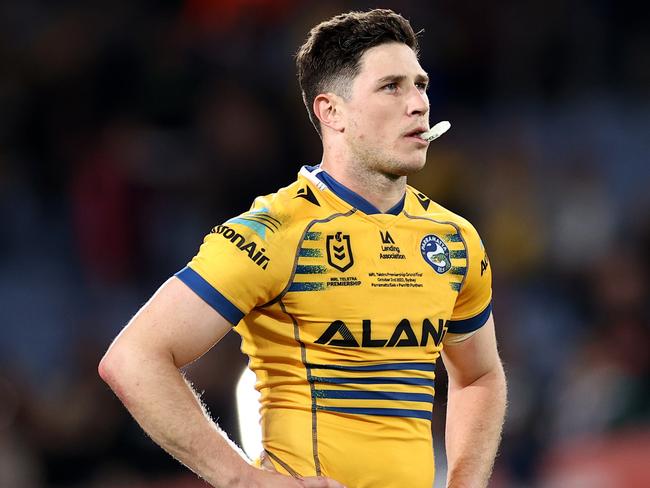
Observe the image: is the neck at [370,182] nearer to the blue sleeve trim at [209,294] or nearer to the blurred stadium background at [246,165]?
the blue sleeve trim at [209,294]

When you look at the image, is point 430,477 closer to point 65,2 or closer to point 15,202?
point 15,202

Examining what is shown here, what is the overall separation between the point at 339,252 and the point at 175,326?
0.61 meters

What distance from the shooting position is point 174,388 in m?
3.78

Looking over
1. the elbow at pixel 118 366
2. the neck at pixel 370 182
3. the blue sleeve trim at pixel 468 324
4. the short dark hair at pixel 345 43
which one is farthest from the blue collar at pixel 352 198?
the elbow at pixel 118 366

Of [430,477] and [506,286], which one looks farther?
[506,286]

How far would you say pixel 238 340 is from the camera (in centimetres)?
874

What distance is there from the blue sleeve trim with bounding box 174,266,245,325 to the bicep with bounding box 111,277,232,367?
0.04 ft

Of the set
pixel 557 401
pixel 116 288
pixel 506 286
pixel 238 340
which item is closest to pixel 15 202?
pixel 116 288

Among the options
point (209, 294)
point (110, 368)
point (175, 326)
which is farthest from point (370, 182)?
point (110, 368)

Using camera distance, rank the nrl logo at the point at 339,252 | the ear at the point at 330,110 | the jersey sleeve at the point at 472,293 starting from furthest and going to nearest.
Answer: the jersey sleeve at the point at 472,293 → the ear at the point at 330,110 → the nrl logo at the point at 339,252

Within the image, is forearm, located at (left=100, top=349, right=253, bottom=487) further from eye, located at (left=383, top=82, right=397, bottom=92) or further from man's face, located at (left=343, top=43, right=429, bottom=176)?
eye, located at (left=383, top=82, right=397, bottom=92)

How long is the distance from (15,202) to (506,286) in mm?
4293

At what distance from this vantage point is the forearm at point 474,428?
441 centimetres

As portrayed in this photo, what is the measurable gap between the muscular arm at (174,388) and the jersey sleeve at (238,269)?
6 cm
